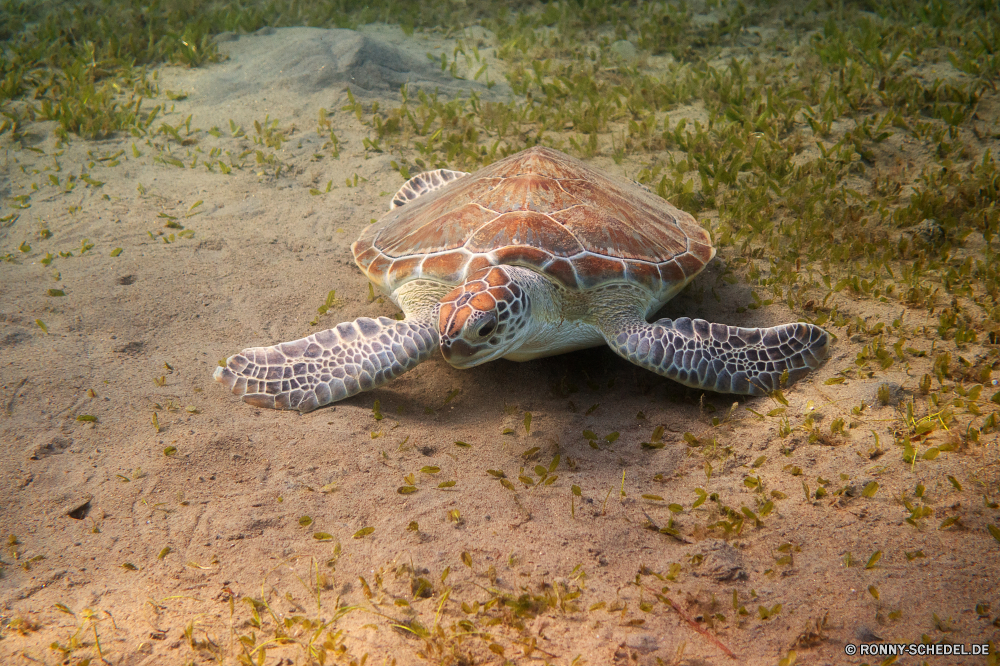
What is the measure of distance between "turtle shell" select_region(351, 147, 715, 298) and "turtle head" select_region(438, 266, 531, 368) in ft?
0.78

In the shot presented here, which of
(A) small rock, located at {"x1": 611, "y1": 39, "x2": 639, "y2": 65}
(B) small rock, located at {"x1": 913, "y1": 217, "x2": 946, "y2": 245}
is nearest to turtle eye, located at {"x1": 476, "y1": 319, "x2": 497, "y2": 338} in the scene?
(B) small rock, located at {"x1": 913, "y1": 217, "x2": 946, "y2": 245}

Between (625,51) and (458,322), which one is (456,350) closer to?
(458,322)

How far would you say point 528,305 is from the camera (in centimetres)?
267

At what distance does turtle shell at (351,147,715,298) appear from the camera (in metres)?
2.87

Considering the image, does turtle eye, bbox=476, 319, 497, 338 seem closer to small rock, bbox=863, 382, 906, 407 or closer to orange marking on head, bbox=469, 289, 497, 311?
orange marking on head, bbox=469, 289, 497, 311

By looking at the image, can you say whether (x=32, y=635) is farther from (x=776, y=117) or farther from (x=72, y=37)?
(x=72, y=37)

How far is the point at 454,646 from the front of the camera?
1.71 metres

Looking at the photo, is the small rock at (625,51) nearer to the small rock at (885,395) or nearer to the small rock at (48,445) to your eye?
the small rock at (885,395)

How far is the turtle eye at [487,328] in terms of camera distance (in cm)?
249

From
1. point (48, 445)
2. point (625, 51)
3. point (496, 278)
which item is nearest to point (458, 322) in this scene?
point (496, 278)

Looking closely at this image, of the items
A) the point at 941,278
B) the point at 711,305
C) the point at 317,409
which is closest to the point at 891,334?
the point at 941,278

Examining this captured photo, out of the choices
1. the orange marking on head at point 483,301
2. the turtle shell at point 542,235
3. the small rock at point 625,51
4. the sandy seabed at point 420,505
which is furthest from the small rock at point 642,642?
the small rock at point 625,51

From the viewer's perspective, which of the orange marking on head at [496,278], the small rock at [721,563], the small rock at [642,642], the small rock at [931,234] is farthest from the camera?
the small rock at [931,234]

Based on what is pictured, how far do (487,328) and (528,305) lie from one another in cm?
27
